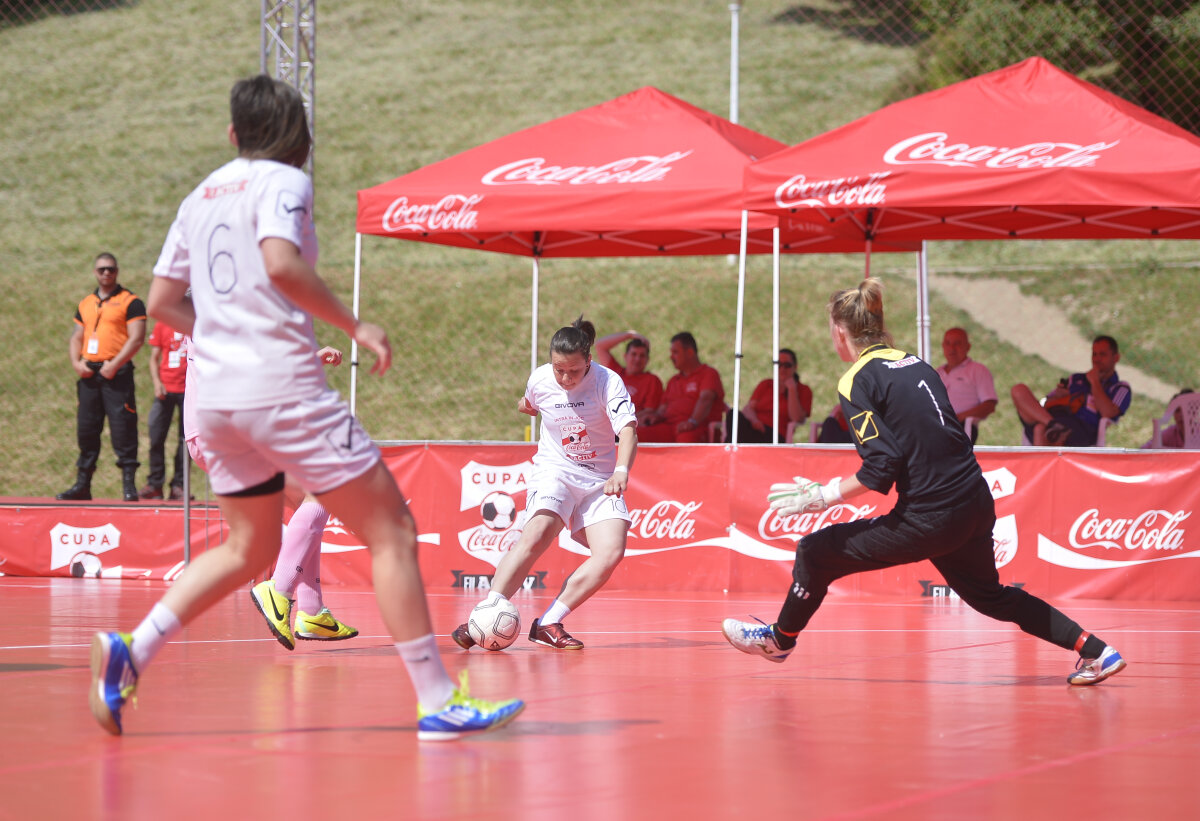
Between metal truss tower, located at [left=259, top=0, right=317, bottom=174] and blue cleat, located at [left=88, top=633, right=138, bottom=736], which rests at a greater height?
metal truss tower, located at [left=259, top=0, right=317, bottom=174]

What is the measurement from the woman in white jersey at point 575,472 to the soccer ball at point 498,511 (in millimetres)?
3760

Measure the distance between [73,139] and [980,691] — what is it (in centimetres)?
3709

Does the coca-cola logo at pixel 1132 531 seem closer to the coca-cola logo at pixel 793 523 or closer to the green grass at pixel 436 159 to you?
the coca-cola logo at pixel 793 523

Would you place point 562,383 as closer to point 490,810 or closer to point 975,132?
point 490,810

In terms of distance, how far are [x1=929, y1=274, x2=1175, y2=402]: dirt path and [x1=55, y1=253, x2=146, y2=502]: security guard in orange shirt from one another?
1563cm

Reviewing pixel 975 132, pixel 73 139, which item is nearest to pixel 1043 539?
pixel 975 132

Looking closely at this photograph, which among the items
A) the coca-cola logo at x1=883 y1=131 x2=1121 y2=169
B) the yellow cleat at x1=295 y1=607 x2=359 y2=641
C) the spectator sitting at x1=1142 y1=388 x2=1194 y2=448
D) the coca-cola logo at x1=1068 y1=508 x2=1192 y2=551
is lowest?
the yellow cleat at x1=295 y1=607 x2=359 y2=641

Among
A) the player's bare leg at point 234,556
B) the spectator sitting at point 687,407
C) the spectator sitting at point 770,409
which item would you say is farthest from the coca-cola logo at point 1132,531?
the player's bare leg at point 234,556

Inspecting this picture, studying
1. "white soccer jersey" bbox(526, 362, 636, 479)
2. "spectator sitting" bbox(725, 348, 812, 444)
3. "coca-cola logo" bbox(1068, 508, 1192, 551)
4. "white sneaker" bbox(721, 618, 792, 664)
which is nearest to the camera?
"white sneaker" bbox(721, 618, 792, 664)

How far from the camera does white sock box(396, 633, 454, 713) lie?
414 centimetres

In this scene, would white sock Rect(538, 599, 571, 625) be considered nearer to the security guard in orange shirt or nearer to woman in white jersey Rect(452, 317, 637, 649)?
woman in white jersey Rect(452, 317, 637, 649)

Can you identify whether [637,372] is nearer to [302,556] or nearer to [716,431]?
[716,431]

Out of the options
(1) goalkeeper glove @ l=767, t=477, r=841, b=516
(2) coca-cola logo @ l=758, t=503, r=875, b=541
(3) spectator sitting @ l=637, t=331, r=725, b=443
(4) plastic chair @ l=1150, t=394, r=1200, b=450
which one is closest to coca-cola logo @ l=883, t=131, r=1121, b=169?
(2) coca-cola logo @ l=758, t=503, r=875, b=541

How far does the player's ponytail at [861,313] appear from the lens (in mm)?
5828
